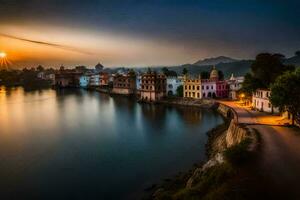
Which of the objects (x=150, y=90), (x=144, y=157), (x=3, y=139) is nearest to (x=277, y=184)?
(x=144, y=157)

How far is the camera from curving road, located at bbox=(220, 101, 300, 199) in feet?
39.8

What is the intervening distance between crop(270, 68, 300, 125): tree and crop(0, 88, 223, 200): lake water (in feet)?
27.5

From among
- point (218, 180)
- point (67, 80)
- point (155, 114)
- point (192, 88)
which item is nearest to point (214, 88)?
point (192, 88)

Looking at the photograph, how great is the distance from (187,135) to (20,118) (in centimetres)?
3155

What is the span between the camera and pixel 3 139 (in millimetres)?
35375

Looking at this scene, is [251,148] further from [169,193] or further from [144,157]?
[144,157]

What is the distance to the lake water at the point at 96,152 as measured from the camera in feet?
66.4

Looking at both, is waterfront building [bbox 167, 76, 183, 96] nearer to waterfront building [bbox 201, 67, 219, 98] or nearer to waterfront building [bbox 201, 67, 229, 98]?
waterfront building [bbox 201, 67, 229, 98]

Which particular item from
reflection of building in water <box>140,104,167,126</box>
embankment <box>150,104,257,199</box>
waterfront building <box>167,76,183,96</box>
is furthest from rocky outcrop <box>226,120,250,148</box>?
waterfront building <box>167,76,183,96</box>

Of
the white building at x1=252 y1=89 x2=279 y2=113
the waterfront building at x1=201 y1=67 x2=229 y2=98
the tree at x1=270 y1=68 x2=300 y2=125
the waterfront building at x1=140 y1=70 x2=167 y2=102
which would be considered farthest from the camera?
the waterfront building at x1=140 y1=70 x2=167 y2=102

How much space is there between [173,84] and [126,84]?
22277 mm

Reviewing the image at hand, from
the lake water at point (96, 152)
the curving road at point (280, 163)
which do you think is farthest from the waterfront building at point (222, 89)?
the curving road at point (280, 163)

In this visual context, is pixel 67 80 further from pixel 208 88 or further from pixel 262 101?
pixel 262 101

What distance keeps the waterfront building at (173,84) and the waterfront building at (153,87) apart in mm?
1148
